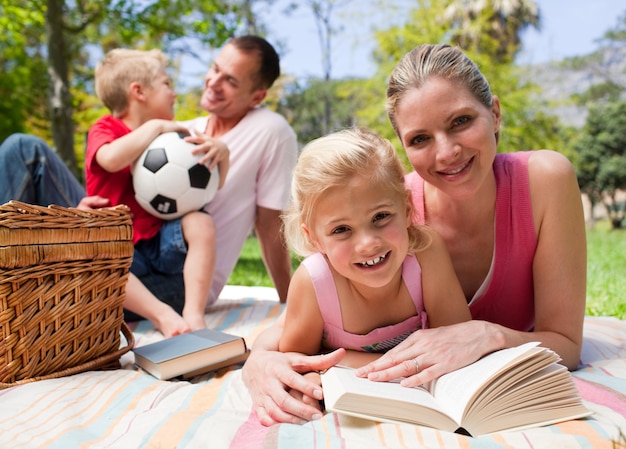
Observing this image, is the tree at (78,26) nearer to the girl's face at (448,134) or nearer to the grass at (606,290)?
the grass at (606,290)

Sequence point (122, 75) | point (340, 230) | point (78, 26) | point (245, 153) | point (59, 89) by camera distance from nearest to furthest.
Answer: point (340, 230)
point (122, 75)
point (245, 153)
point (59, 89)
point (78, 26)

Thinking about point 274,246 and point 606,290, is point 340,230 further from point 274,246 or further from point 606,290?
point 606,290

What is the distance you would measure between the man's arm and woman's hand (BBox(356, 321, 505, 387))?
197 centimetres

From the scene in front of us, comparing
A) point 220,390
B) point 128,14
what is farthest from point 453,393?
point 128,14

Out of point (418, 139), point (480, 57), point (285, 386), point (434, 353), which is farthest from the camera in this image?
point (480, 57)

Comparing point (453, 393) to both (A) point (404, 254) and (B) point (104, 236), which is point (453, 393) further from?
(B) point (104, 236)

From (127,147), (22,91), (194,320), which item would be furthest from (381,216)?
(22,91)

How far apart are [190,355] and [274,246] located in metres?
1.60

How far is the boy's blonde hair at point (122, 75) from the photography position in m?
3.20

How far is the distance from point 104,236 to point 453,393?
1.35m

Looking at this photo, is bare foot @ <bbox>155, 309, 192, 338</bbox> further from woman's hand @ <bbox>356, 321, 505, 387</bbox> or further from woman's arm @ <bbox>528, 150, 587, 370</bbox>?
woman's arm @ <bbox>528, 150, 587, 370</bbox>

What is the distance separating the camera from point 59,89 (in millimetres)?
7457

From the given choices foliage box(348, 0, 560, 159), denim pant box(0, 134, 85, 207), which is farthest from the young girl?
foliage box(348, 0, 560, 159)

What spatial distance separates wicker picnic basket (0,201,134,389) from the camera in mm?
1743
